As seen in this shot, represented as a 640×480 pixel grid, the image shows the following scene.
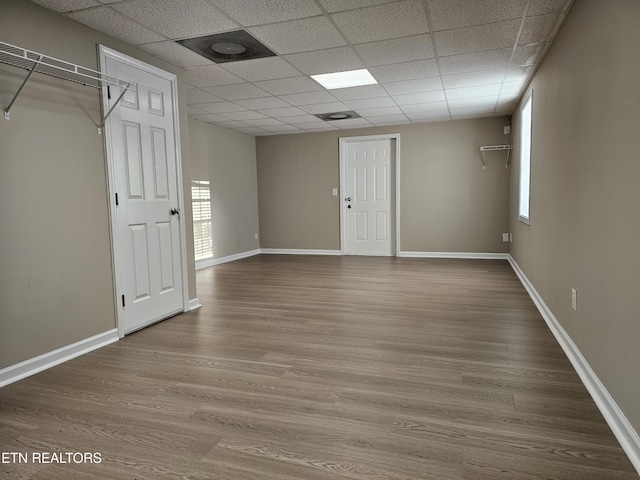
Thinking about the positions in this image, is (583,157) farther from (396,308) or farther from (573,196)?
(396,308)

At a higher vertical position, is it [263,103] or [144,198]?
[263,103]

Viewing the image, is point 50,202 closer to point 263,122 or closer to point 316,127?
point 263,122

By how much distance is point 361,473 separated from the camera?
154cm

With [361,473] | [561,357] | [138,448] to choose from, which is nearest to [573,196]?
[561,357]

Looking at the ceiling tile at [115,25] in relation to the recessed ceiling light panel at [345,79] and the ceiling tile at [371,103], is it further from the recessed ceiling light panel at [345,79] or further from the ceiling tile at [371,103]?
the ceiling tile at [371,103]

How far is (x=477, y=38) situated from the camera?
327cm

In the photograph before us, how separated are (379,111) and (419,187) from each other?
1.66m

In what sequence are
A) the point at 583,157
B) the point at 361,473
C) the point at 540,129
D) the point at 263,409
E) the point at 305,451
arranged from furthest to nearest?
the point at 540,129, the point at 583,157, the point at 263,409, the point at 305,451, the point at 361,473

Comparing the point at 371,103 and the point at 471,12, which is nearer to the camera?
the point at 471,12

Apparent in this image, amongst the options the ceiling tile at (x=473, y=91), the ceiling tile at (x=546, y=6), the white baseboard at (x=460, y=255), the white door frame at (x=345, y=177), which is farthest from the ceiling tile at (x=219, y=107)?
the white baseboard at (x=460, y=255)

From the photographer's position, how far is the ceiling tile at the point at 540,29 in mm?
2941

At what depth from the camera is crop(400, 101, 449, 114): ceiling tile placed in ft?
18.1

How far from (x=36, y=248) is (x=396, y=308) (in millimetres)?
2752

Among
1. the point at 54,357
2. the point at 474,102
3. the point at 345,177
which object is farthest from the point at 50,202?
the point at 345,177
